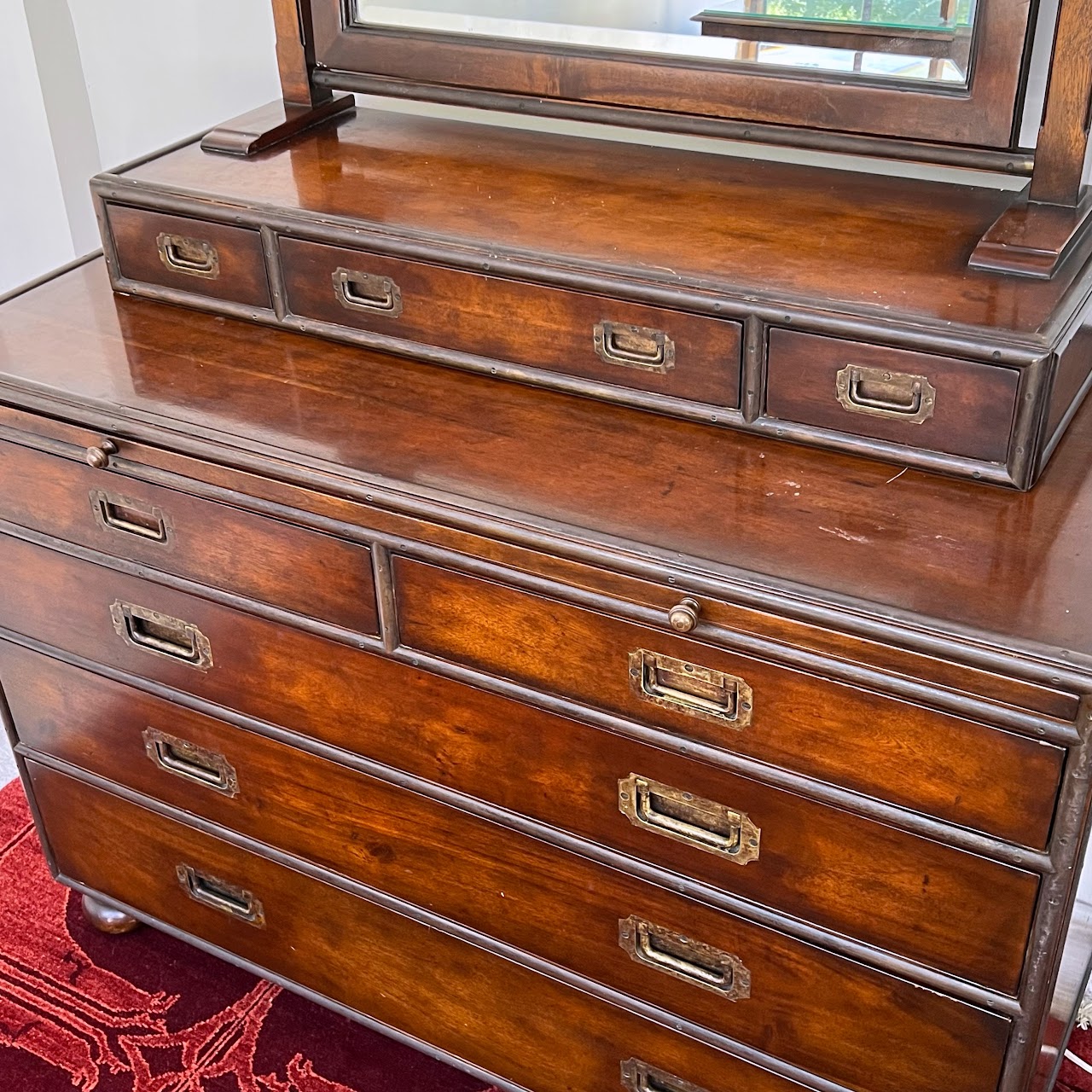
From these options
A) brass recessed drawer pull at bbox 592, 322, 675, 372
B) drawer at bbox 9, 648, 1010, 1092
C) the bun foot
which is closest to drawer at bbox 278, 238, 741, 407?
brass recessed drawer pull at bbox 592, 322, 675, 372

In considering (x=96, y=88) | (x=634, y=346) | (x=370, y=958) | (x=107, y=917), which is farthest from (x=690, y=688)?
(x=96, y=88)

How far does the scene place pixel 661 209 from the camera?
1.57 meters

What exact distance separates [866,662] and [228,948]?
118cm

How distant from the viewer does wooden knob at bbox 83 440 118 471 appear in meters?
1.52

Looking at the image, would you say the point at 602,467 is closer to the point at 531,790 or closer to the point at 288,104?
the point at 531,790

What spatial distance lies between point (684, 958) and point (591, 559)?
1.67ft

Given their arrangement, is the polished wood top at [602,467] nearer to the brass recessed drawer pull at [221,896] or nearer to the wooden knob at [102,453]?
the wooden knob at [102,453]

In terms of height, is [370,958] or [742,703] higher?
[742,703]

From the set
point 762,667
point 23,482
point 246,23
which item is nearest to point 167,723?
point 23,482

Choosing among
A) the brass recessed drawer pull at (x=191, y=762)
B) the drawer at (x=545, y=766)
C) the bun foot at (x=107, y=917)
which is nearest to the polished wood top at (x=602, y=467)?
the drawer at (x=545, y=766)

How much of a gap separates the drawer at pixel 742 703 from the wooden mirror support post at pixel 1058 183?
49 cm

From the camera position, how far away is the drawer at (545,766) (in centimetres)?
125

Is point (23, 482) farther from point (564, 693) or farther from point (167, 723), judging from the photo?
point (564, 693)

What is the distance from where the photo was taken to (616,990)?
155 cm
